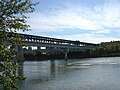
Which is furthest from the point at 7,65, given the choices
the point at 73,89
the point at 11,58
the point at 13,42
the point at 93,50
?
the point at 93,50

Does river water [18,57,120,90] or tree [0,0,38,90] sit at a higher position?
tree [0,0,38,90]

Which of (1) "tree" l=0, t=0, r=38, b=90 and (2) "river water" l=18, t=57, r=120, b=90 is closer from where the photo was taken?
(1) "tree" l=0, t=0, r=38, b=90

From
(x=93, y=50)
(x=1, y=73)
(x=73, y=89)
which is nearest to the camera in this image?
(x=1, y=73)

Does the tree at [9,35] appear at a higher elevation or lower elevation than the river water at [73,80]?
higher

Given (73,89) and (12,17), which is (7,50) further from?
(73,89)

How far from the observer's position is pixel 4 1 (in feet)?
23.3

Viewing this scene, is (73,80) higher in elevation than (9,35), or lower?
lower

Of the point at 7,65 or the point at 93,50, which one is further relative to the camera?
the point at 93,50

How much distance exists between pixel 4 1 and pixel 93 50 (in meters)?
176

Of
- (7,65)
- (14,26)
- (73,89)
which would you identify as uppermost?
(14,26)

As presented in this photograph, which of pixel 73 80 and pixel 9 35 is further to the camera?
pixel 73 80

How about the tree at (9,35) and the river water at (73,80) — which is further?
the river water at (73,80)

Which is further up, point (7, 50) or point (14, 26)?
point (14, 26)

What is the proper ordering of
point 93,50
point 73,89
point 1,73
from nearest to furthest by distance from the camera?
point 1,73, point 73,89, point 93,50
